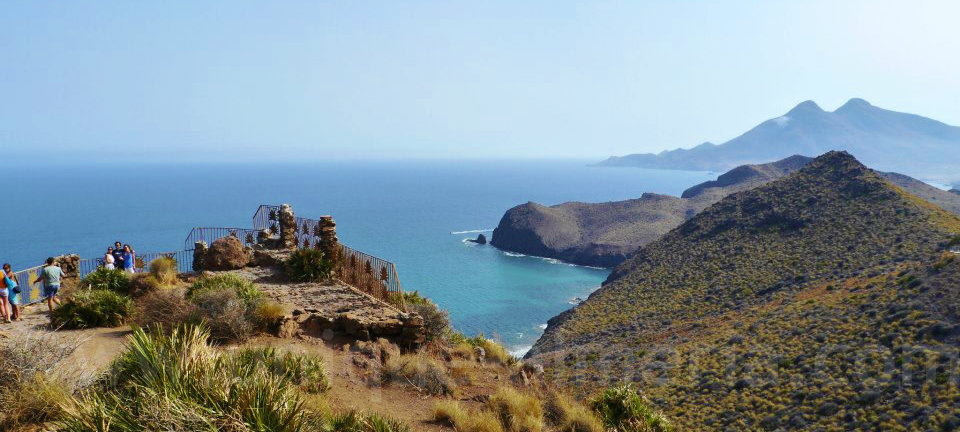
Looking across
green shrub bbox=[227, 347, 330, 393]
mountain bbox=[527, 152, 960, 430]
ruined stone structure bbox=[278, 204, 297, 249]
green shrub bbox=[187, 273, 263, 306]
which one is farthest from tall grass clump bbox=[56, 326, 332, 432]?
mountain bbox=[527, 152, 960, 430]

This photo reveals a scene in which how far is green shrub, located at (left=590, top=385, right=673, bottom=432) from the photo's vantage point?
11570mm

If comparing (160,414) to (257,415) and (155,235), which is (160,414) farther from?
(155,235)

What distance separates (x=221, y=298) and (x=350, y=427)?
5.63 m

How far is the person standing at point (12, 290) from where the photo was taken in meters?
13.0

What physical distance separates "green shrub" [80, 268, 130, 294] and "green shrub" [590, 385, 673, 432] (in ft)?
42.1

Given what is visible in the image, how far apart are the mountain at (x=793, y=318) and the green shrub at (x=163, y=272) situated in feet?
57.2

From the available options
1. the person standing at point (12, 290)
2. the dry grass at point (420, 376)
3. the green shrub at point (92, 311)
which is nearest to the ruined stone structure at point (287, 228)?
the green shrub at point (92, 311)

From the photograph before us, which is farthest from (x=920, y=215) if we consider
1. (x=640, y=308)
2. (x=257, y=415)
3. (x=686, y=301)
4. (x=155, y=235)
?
(x=155, y=235)

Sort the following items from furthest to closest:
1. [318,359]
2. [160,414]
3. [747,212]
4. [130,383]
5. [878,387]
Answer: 1. [747,212]
2. [878,387]
3. [318,359]
4. [130,383]
5. [160,414]

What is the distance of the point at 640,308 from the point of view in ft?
160

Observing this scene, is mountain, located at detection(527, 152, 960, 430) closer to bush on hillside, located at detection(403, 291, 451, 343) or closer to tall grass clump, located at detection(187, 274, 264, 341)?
bush on hillside, located at detection(403, 291, 451, 343)

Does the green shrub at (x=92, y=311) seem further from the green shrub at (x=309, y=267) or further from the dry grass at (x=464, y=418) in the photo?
the dry grass at (x=464, y=418)

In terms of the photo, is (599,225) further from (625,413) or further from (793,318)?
(625,413)

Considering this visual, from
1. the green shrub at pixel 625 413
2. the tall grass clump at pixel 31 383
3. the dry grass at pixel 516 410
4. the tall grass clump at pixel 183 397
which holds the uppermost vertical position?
the tall grass clump at pixel 183 397
